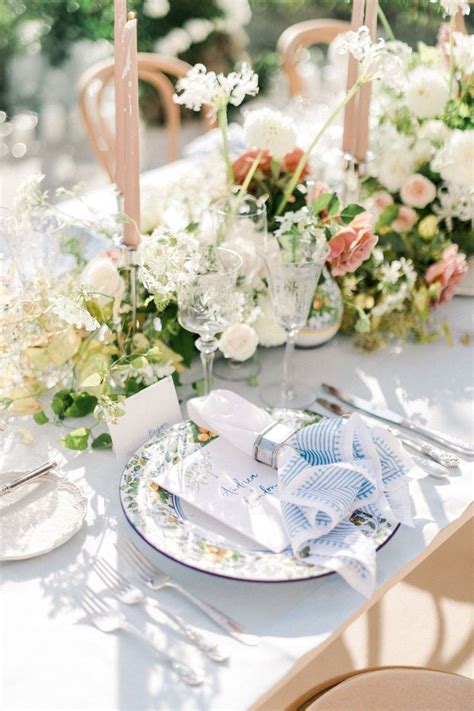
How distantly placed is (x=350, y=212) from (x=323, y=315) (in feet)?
0.67

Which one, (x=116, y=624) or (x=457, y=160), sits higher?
(x=457, y=160)

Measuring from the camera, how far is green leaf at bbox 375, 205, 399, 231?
1.56m

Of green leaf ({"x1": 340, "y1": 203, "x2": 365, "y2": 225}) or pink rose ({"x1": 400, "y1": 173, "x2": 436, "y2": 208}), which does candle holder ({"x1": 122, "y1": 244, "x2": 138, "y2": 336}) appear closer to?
green leaf ({"x1": 340, "y1": 203, "x2": 365, "y2": 225})

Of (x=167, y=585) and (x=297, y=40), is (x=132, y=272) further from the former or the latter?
(x=297, y=40)

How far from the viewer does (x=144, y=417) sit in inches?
46.3

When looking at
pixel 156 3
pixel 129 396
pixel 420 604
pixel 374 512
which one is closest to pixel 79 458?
pixel 129 396

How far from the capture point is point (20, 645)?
0.90 metres

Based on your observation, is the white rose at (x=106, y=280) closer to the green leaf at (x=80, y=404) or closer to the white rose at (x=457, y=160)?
the green leaf at (x=80, y=404)

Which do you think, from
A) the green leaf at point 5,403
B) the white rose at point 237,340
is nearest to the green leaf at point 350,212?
the white rose at point 237,340

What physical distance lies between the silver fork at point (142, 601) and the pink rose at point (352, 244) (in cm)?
56

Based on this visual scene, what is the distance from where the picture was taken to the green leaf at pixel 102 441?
3.91ft

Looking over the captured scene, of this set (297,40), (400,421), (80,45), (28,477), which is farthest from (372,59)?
(80,45)

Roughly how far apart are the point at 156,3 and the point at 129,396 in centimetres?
397

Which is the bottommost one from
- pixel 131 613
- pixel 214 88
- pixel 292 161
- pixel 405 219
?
pixel 131 613
